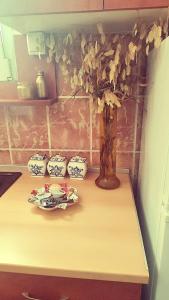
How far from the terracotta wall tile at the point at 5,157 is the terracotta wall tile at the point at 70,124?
0.26m

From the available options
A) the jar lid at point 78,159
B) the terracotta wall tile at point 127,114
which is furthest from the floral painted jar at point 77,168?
the terracotta wall tile at point 127,114

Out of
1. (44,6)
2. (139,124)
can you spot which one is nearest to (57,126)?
(139,124)

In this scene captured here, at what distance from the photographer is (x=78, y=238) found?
66cm

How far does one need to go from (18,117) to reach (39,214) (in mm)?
518

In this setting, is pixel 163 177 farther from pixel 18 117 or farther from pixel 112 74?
pixel 18 117

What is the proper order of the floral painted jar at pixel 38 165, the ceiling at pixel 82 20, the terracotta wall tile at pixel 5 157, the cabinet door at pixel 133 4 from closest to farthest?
the cabinet door at pixel 133 4
the ceiling at pixel 82 20
the floral painted jar at pixel 38 165
the terracotta wall tile at pixel 5 157

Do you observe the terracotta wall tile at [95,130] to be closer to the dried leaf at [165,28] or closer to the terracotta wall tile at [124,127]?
the terracotta wall tile at [124,127]

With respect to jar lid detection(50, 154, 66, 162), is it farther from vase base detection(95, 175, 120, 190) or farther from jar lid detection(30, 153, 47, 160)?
vase base detection(95, 175, 120, 190)

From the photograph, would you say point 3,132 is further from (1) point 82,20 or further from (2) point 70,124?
(1) point 82,20

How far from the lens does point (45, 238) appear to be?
66cm

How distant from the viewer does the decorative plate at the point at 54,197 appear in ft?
2.57

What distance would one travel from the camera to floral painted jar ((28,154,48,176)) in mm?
1041

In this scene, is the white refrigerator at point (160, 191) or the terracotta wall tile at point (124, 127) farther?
the terracotta wall tile at point (124, 127)

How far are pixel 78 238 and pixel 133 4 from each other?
652mm
